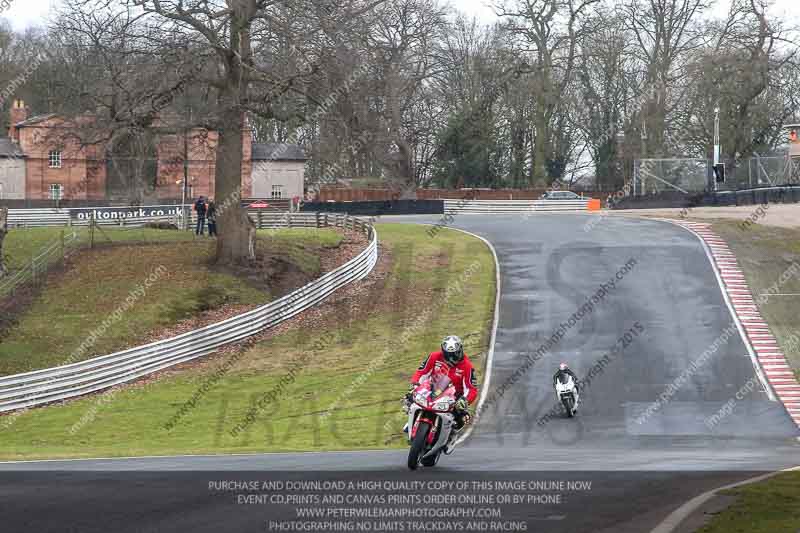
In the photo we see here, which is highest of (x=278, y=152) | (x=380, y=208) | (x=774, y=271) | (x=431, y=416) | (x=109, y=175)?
(x=278, y=152)

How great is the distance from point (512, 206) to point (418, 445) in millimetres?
59339

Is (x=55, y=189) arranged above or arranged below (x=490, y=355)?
above

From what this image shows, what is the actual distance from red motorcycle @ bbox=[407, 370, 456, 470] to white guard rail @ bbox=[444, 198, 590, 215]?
55.2 meters

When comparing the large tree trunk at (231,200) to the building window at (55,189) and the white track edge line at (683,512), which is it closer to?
the white track edge line at (683,512)

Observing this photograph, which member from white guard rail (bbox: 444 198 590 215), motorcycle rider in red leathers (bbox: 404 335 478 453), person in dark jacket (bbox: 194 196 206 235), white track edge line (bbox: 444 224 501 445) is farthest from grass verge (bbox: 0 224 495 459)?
white guard rail (bbox: 444 198 590 215)

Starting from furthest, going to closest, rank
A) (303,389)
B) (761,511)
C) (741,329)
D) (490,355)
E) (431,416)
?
(741,329)
(490,355)
(303,389)
(431,416)
(761,511)

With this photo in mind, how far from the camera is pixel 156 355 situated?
Result: 3198cm

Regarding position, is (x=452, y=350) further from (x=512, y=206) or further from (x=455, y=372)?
(x=512, y=206)

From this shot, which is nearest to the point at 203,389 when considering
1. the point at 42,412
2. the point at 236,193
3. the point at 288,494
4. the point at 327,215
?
the point at 42,412

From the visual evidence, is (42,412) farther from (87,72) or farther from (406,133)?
(406,133)

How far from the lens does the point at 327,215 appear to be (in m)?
55.3

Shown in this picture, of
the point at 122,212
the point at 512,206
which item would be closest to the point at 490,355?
the point at 122,212

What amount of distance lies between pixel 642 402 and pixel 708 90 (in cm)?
5883

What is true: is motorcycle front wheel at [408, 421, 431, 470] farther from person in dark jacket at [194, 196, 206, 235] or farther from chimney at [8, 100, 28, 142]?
chimney at [8, 100, 28, 142]
